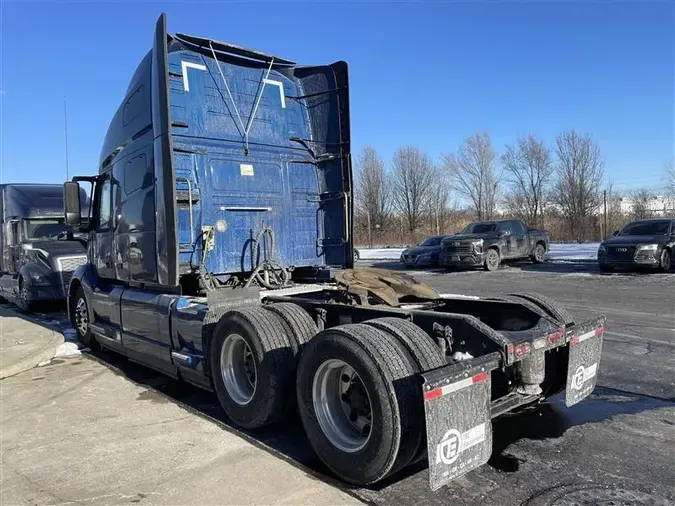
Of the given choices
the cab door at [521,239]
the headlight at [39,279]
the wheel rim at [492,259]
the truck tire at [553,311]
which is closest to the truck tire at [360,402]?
the truck tire at [553,311]

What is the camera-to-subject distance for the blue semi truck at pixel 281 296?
3303 millimetres

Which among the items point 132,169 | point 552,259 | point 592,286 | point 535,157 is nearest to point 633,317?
point 592,286

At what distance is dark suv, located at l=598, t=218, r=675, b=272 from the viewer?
16953 mm

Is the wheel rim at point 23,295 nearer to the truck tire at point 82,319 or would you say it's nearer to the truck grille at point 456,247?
the truck tire at point 82,319

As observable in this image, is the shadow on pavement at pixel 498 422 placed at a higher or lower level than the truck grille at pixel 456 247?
lower

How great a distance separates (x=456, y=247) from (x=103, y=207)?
51.2ft

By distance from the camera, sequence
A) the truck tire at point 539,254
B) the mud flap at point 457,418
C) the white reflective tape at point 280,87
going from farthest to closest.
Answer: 1. the truck tire at point 539,254
2. the white reflective tape at point 280,87
3. the mud flap at point 457,418

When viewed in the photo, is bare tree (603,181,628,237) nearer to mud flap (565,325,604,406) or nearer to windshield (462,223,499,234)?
windshield (462,223,499,234)

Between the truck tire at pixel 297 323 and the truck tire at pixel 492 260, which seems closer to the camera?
the truck tire at pixel 297 323

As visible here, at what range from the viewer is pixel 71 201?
7.60m

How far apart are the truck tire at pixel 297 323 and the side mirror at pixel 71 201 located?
14.3 ft

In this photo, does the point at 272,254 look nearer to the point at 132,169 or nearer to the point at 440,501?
the point at 132,169

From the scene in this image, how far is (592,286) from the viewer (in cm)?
1458

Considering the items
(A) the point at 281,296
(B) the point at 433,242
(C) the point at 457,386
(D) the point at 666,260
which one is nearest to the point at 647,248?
(D) the point at 666,260
